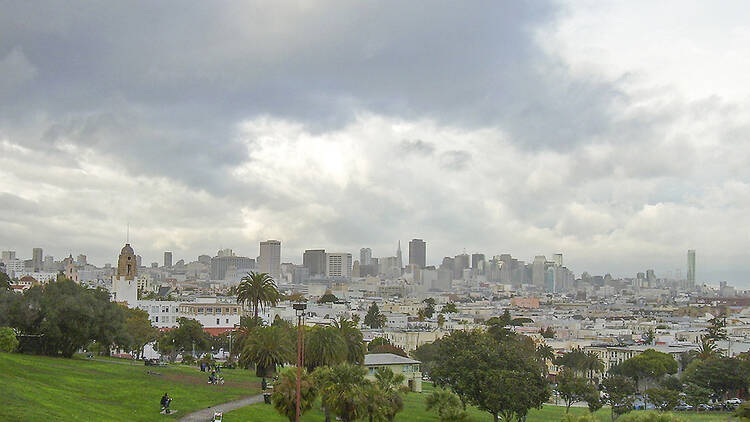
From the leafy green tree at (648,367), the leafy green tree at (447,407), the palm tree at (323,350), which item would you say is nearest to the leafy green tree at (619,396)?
the leafy green tree at (648,367)

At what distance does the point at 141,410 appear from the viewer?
39906 mm

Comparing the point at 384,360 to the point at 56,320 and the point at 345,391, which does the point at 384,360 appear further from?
the point at 345,391

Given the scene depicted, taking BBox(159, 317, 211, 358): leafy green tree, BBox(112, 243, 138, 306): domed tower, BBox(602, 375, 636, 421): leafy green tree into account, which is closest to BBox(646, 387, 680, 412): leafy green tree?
BBox(602, 375, 636, 421): leafy green tree

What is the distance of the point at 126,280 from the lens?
139 meters

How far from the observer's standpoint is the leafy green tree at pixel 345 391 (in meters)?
39.7

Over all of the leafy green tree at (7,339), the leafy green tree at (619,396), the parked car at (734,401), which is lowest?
the parked car at (734,401)

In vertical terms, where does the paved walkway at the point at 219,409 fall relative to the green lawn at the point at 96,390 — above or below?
Result: below

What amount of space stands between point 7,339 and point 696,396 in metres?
65.3

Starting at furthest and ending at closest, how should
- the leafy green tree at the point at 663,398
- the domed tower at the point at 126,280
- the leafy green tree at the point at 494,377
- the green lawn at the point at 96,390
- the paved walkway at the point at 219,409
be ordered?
the domed tower at the point at 126,280 → the leafy green tree at the point at 663,398 → the leafy green tree at the point at 494,377 → the paved walkway at the point at 219,409 → the green lawn at the point at 96,390

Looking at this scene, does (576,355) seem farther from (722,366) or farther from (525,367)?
(525,367)

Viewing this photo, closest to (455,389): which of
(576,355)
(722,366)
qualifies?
(722,366)

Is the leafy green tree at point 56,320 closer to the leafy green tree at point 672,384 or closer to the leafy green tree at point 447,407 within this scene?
the leafy green tree at point 447,407

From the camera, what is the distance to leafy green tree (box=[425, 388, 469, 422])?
49.8 m

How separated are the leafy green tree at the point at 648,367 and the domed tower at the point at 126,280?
76748 mm
